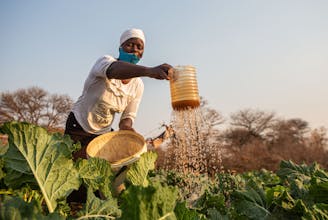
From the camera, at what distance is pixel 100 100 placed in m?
3.05

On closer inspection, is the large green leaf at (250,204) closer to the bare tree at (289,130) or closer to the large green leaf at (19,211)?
the large green leaf at (19,211)

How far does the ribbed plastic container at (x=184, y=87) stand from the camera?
3152mm

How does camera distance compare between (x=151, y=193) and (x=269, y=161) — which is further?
A: (x=269, y=161)

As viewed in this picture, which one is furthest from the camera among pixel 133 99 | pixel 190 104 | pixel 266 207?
pixel 133 99

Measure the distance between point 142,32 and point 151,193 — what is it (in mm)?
3291

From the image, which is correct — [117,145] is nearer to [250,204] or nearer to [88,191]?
[250,204]

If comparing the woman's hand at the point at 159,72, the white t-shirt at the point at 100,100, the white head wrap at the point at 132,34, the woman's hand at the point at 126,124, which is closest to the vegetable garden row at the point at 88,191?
the woman's hand at the point at 159,72

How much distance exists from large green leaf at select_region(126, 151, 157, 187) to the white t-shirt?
80.5 inches

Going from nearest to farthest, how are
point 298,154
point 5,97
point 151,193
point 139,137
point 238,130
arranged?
point 151,193
point 139,137
point 5,97
point 298,154
point 238,130

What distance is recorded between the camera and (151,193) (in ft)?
1.63

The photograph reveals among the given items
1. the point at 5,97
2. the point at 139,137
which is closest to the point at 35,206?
the point at 139,137

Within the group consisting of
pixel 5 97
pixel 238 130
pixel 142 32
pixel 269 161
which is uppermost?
pixel 5 97

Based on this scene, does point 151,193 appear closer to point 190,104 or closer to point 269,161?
point 190,104

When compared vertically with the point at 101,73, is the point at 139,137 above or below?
below
